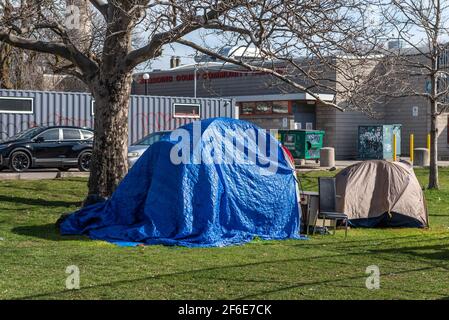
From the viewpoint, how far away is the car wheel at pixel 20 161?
23031 mm

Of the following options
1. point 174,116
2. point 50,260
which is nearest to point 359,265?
point 50,260

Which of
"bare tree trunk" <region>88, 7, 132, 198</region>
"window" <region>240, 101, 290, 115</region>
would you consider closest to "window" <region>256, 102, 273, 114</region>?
"window" <region>240, 101, 290, 115</region>

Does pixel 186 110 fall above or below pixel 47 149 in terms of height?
above

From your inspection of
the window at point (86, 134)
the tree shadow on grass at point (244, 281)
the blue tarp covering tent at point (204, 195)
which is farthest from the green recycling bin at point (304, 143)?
the tree shadow on grass at point (244, 281)

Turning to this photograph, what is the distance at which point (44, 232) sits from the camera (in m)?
12.8

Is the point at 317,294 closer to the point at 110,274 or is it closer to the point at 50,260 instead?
the point at 110,274

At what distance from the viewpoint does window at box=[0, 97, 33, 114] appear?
Answer: 26352 mm

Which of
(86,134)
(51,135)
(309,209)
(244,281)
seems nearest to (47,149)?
(51,135)

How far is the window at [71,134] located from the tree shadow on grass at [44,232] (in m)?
10.8

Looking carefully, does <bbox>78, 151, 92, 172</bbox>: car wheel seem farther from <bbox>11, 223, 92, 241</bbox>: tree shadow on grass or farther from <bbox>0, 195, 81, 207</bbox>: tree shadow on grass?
<bbox>11, 223, 92, 241</bbox>: tree shadow on grass

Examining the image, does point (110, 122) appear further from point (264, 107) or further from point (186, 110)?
point (264, 107)

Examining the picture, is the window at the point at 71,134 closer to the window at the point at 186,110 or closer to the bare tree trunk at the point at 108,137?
the window at the point at 186,110

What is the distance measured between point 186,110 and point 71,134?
7.80 metres

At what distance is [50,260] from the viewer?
10047mm
